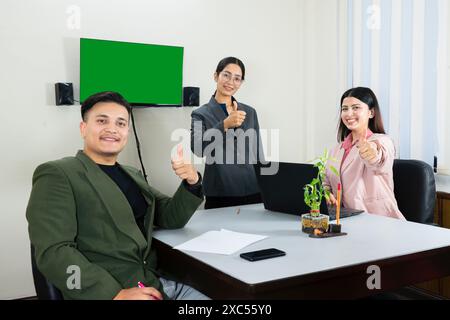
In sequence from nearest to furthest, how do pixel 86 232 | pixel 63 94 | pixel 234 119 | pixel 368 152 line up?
pixel 86 232 → pixel 368 152 → pixel 234 119 → pixel 63 94

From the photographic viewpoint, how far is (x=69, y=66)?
3268 mm

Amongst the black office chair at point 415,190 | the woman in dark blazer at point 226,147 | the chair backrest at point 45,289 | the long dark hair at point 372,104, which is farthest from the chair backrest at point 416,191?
the chair backrest at point 45,289

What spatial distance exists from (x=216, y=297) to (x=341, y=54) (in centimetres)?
284

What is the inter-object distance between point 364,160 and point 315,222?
0.71m

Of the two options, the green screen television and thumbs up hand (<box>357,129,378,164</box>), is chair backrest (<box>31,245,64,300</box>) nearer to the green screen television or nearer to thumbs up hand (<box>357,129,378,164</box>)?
thumbs up hand (<box>357,129,378,164</box>)

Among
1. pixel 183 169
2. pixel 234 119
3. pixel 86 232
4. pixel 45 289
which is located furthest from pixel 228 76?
pixel 45 289

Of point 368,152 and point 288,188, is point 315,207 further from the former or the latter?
point 368,152

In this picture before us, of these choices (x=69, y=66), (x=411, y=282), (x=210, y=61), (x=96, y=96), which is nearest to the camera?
(x=411, y=282)

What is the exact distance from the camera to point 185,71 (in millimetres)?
3734

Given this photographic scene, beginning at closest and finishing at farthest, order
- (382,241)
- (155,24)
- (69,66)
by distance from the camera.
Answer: (382,241) < (69,66) < (155,24)

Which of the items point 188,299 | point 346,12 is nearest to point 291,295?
point 188,299

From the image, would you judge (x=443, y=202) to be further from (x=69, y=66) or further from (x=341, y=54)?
(x=69, y=66)

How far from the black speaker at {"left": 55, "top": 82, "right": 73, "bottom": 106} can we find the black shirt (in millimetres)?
1434

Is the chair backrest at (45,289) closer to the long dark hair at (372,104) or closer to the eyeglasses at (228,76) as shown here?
the eyeglasses at (228,76)
